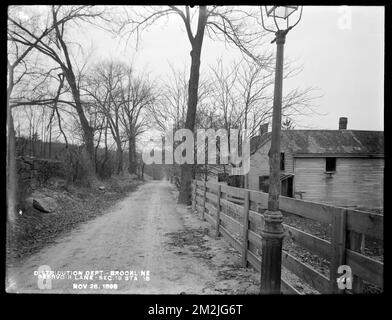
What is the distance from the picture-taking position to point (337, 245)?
244cm

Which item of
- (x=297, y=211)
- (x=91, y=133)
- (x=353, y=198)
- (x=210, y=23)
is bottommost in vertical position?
(x=353, y=198)

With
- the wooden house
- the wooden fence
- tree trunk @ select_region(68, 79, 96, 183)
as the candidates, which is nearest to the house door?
the wooden house

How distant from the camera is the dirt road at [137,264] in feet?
10.5

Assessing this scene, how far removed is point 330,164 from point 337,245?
75.0 ft

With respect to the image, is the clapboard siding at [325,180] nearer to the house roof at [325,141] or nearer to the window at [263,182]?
the house roof at [325,141]

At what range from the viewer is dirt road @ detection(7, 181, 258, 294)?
319 cm

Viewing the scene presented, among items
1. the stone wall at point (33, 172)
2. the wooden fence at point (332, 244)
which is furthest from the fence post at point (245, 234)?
the stone wall at point (33, 172)

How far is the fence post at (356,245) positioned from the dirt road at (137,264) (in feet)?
4.35

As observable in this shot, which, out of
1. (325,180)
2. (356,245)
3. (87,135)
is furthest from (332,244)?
(325,180)
